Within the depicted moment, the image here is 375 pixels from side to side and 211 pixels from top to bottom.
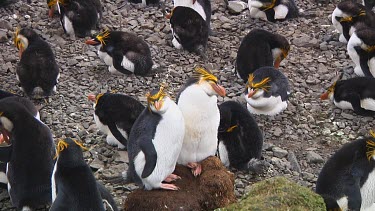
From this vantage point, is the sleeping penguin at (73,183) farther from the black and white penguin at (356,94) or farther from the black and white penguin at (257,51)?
the black and white penguin at (356,94)

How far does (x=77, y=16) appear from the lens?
8.71m

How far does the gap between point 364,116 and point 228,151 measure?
1789 mm

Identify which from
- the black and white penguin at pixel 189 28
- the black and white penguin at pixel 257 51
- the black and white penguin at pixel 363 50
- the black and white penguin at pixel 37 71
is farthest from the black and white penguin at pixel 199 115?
the black and white penguin at pixel 363 50

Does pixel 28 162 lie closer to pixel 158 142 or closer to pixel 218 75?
pixel 158 142

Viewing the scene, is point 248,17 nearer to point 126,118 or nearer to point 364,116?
point 364,116

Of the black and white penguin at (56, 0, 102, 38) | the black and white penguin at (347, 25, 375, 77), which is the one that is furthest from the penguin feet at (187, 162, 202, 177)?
the black and white penguin at (56, 0, 102, 38)

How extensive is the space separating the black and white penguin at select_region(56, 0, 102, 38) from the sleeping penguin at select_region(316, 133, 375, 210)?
3.84m

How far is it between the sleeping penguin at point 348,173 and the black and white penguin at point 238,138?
2.41 feet

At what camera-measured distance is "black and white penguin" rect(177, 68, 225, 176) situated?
5652 mm

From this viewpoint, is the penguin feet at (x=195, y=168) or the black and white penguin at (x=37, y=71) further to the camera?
the black and white penguin at (x=37, y=71)

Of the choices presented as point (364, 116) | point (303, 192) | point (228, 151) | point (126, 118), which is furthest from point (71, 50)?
point (303, 192)

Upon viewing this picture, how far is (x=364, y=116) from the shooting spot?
25.2 feet

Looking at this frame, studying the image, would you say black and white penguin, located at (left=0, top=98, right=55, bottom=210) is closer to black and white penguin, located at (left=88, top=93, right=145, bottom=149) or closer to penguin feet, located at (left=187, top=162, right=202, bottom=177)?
black and white penguin, located at (left=88, top=93, right=145, bottom=149)

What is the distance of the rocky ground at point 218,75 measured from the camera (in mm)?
6859
